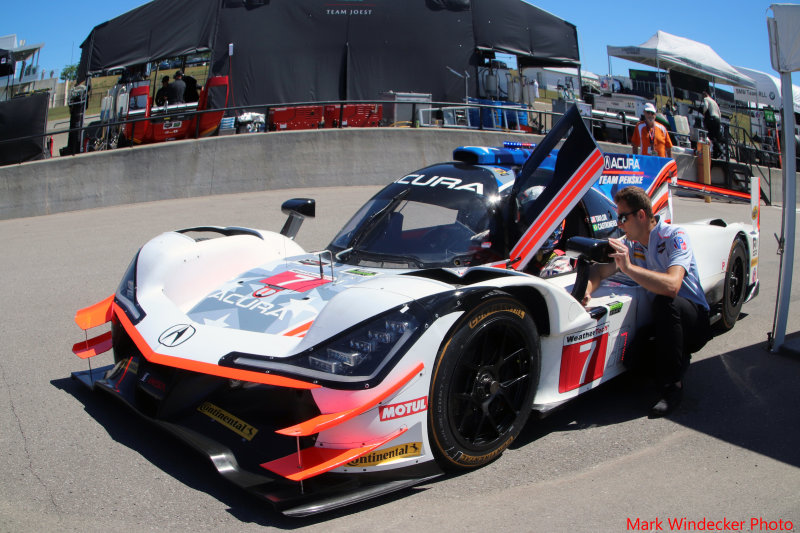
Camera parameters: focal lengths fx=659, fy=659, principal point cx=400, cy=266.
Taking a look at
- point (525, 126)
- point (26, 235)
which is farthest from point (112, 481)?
point (525, 126)

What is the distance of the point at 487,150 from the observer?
191 inches

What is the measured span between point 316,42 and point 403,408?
51.3 feet

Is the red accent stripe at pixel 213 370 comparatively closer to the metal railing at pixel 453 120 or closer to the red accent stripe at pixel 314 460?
the red accent stripe at pixel 314 460

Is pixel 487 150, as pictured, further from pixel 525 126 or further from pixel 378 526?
pixel 525 126

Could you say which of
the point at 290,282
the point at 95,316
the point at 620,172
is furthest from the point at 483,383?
the point at 620,172

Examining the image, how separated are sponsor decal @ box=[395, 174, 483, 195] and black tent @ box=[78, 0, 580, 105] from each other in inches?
Result: 503

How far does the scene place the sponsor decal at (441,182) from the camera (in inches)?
176

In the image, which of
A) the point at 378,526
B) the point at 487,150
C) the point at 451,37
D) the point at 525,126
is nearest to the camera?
the point at 378,526

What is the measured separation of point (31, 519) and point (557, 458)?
238cm

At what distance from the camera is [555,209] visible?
13.6 feet

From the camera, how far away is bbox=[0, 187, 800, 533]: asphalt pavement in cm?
271

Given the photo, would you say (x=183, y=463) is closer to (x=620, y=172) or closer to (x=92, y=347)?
(x=92, y=347)

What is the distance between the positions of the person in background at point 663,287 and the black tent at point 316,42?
13544 millimetres

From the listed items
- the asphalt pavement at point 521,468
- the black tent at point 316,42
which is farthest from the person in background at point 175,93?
→ the asphalt pavement at point 521,468
